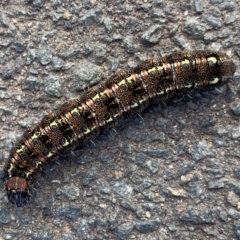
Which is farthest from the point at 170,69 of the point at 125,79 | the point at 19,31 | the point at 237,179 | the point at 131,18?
the point at 19,31

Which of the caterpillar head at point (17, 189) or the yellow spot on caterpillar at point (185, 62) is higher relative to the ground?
the yellow spot on caterpillar at point (185, 62)

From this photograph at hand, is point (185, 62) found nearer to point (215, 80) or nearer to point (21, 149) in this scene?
point (215, 80)

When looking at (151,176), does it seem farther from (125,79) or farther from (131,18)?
(131,18)

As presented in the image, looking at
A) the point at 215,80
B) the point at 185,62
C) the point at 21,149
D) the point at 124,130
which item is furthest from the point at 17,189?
the point at 215,80

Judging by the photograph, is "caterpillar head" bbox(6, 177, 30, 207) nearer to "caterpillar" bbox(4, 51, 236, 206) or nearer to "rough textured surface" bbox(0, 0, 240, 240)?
"caterpillar" bbox(4, 51, 236, 206)

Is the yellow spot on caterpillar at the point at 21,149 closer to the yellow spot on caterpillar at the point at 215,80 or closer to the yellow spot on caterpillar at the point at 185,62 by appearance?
the yellow spot on caterpillar at the point at 185,62

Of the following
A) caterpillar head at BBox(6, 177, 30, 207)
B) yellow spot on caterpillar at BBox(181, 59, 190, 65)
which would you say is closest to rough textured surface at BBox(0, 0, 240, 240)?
caterpillar head at BBox(6, 177, 30, 207)

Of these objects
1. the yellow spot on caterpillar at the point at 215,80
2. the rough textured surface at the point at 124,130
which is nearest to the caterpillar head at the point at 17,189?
the rough textured surface at the point at 124,130
